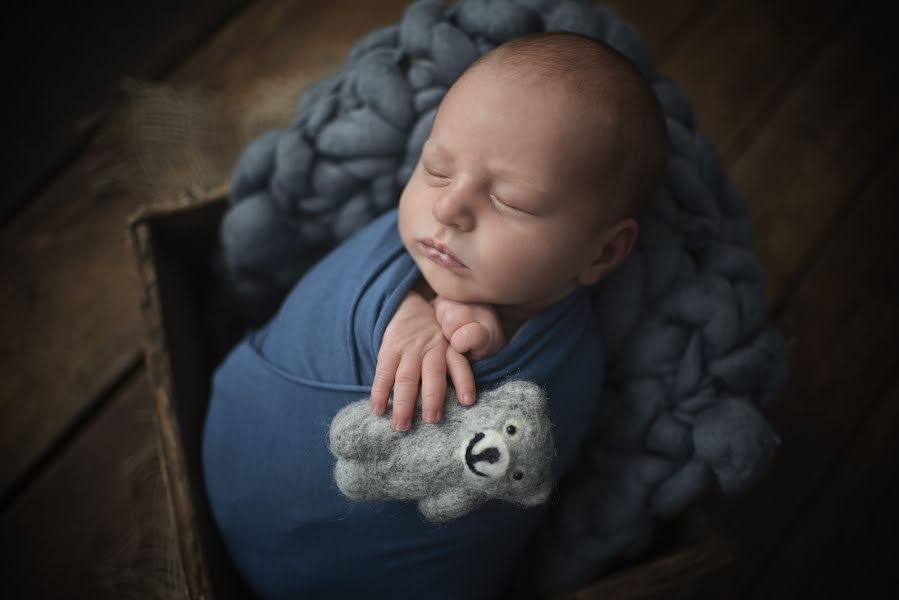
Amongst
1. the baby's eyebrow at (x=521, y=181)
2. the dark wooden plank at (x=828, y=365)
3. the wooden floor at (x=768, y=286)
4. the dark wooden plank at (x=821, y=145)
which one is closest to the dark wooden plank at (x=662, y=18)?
the wooden floor at (x=768, y=286)

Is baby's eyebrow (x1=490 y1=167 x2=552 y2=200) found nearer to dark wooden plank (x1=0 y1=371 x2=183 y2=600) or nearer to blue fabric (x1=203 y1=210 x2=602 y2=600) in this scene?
blue fabric (x1=203 y1=210 x2=602 y2=600)

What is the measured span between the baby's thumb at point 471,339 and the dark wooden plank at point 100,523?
1.88 ft

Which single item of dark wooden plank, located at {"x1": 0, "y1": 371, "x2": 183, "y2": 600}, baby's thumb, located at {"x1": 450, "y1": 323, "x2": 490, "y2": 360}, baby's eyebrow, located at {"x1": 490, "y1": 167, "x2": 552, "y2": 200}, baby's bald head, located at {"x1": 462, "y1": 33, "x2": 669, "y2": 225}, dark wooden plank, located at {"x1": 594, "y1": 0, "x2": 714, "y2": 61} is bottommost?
dark wooden plank, located at {"x1": 0, "y1": 371, "x2": 183, "y2": 600}

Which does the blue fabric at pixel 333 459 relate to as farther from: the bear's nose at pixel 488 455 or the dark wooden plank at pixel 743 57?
the dark wooden plank at pixel 743 57

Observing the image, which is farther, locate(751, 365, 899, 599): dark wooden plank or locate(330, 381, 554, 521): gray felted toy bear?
locate(751, 365, 899, 599): dark wooden plank

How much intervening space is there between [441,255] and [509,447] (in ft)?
0.64

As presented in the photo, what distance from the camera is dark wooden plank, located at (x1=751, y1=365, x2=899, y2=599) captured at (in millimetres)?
1054

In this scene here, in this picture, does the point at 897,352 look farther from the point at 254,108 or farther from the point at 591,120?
the point at 254,108

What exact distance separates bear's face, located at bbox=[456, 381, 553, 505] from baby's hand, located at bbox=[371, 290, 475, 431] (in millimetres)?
33

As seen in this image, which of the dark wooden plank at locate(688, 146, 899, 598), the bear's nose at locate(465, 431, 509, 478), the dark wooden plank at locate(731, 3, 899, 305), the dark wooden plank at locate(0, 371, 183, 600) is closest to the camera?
the bear's nose at locate(465, 431, 509, 478)

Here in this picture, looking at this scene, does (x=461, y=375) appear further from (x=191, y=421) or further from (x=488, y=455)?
(x=191, y=421)

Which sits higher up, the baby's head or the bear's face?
the baby's head

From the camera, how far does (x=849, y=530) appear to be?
1083 millimetres

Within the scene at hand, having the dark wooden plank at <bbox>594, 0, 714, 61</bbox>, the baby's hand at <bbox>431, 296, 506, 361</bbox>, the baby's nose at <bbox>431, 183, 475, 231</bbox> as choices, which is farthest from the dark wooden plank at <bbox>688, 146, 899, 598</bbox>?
the baby's nose at <bbox>431, 183, 475, 231</bbox>
